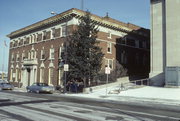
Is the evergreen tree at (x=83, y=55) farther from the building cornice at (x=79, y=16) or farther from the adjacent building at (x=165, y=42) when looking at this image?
the adjacent building at (x=165, y=42)

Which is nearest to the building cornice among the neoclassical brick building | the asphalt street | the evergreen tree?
the neoclassical brick building

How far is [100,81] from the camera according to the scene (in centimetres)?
3375

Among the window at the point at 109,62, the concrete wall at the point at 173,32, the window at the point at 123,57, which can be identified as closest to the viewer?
the concrete wall at the point at 173,32

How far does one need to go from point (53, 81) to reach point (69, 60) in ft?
30.1

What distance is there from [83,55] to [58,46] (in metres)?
8.71

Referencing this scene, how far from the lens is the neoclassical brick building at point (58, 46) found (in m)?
37.1

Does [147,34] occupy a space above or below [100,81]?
above

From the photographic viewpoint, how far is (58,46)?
3728 centimetres

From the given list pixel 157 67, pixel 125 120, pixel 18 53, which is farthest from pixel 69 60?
pixel 18 53

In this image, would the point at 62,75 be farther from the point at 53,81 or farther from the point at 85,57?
the point at 85,57

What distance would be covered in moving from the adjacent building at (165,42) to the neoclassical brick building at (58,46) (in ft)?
31.9

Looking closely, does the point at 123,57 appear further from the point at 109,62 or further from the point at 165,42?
the point at 165,42

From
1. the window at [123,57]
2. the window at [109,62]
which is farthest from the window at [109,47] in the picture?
the window at [123,57]

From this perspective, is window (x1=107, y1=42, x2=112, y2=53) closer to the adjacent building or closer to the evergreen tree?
the adjacent building
